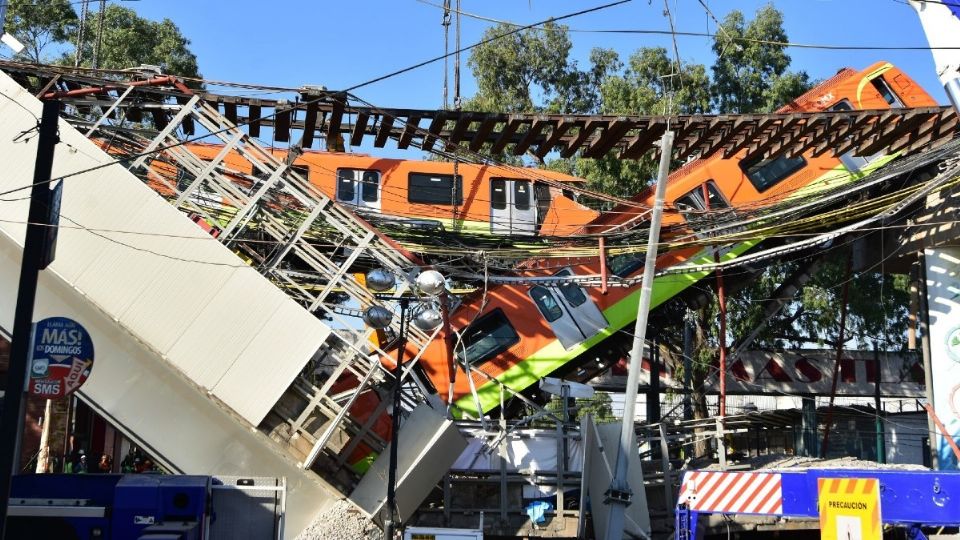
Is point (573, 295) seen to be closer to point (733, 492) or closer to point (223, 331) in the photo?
point (223, 331)

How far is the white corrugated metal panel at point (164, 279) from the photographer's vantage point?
15.5m

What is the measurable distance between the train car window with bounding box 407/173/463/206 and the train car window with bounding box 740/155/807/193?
7.00 m

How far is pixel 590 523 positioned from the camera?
17.0 meters

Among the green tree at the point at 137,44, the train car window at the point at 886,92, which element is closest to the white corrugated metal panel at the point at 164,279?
the train car window at the point at 886,92

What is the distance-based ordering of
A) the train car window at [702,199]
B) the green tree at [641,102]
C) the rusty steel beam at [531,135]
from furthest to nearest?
the green tree at [641,102] → the train car window at [702,199] → the rusty steel beam at [531,135]

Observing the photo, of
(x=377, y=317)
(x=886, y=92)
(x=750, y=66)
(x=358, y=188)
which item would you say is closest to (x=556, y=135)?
(x=377, y=317)

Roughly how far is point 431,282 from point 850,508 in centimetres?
691

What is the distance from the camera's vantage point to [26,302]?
35.1ft

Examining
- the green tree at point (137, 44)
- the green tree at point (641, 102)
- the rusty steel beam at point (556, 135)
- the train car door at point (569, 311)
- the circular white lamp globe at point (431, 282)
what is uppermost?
the green tree at point (137, 44)

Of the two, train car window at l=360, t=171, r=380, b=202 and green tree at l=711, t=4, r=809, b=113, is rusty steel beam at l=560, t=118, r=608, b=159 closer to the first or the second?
train car window at l=360, t=171, r=380, b=202

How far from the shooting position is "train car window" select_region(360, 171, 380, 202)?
24.5m

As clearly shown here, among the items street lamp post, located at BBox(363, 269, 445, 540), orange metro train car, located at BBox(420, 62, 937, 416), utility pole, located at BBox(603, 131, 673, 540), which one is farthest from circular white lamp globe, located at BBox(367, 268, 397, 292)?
orange metro train car, located at BBox(420, 62, 937, 416)

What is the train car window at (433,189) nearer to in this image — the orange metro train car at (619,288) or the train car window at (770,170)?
the orange metro train car at (619,288)

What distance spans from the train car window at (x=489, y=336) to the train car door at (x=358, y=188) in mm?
4808
